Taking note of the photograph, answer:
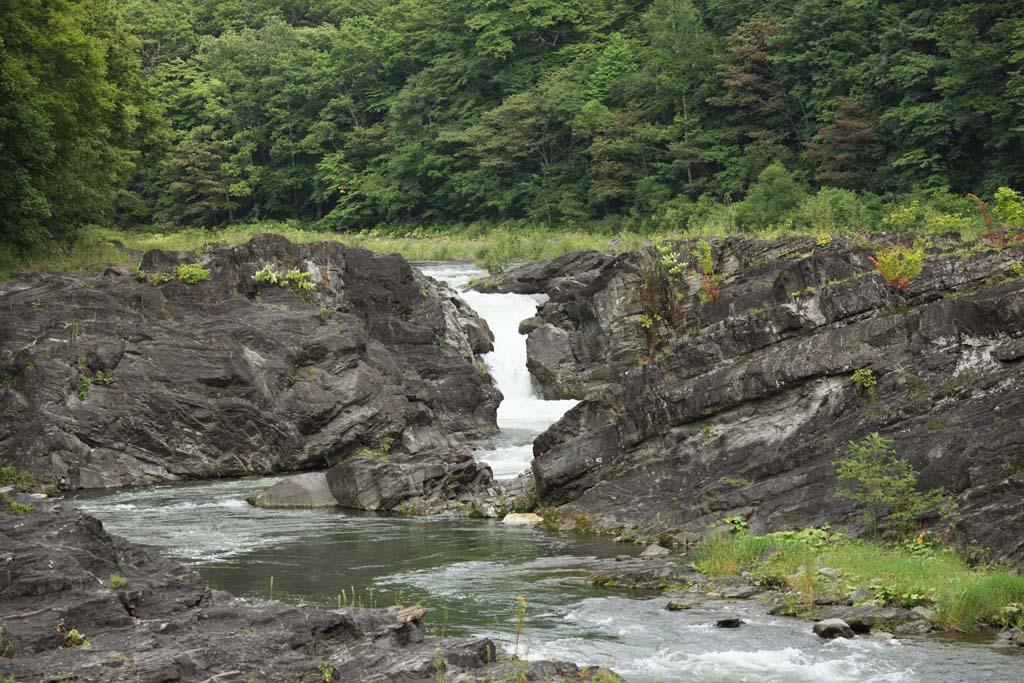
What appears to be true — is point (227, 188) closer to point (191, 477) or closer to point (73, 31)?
point (73, 31)

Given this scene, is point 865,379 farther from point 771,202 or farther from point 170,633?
point 771,202

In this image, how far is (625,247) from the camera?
4634 centimetres

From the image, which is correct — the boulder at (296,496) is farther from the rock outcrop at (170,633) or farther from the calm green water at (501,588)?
the rock outcrop at (170,633)

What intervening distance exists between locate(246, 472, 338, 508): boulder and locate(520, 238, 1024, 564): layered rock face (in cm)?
422

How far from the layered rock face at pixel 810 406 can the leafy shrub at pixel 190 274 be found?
11.5m

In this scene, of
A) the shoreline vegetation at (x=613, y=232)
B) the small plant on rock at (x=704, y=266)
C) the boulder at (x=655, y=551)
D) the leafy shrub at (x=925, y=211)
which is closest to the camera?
the boulder at (x=655, y=551)

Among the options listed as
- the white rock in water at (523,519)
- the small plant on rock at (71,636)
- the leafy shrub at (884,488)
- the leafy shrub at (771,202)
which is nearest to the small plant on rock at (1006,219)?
the leafy shrub at (884,488)

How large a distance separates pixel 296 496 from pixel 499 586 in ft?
26.6

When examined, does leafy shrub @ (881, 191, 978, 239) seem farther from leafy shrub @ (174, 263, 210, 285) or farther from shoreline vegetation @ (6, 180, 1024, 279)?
leafy shrub @ (174, 263, 210, 285)

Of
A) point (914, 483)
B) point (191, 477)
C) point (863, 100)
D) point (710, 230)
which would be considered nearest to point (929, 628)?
point (914, 483)

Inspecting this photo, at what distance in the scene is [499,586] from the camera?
1534 cm

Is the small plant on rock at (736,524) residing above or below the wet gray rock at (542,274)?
below

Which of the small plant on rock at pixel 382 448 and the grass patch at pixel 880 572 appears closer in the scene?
the grass patch at pixel 880 572

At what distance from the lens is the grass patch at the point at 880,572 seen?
1216cm
